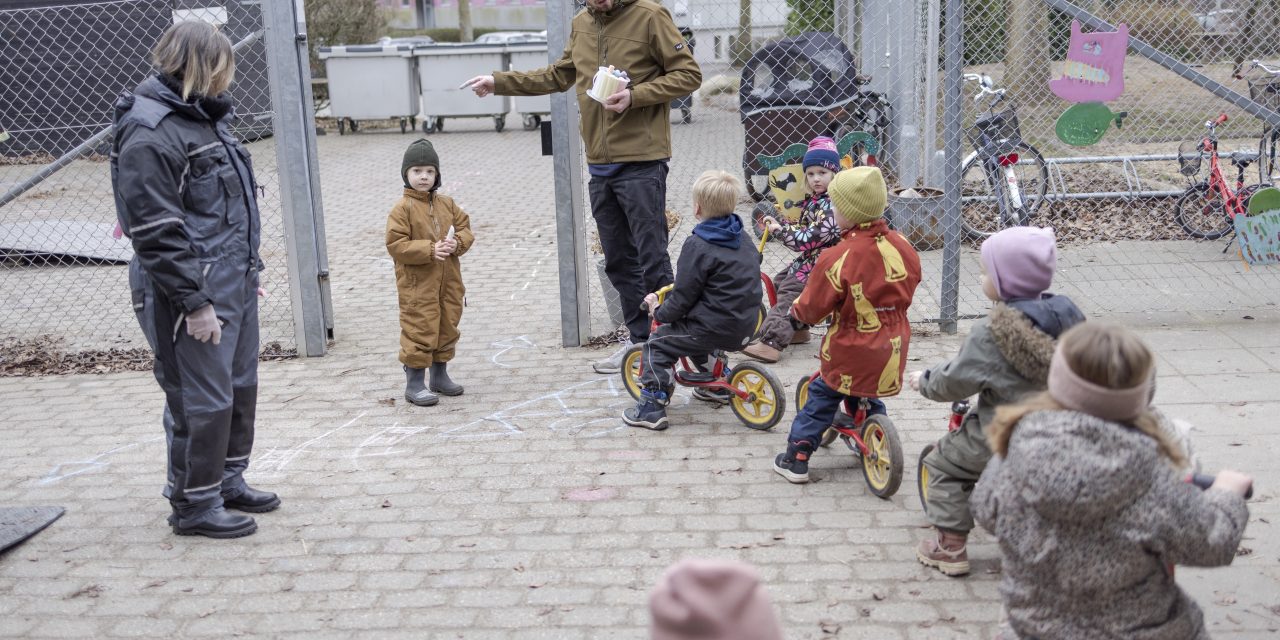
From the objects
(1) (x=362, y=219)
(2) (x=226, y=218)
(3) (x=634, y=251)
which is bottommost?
(1) (x=362, y=219)

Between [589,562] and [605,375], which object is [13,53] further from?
[589,562]

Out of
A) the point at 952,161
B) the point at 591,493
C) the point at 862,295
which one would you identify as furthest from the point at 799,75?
the point at 591,493

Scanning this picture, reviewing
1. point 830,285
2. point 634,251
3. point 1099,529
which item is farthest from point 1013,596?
point 634,251

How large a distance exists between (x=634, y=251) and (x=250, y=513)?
8.33 feet

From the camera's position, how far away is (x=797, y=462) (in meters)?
4.91

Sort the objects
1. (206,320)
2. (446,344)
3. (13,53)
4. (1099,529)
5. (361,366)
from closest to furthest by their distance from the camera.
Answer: (1099,529)
(206,320)
(446,344)
(361,366)
(13,53)

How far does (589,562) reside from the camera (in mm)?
4293

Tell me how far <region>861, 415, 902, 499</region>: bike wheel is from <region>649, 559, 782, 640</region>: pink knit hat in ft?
9.60

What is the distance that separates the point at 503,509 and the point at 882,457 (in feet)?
5.02

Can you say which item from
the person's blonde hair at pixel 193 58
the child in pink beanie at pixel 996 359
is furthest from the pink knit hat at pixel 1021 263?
the person's blonde hair at pixel 193 58

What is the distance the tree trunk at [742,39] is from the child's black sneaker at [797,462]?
5403 millimetres

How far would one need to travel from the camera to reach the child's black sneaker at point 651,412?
5.65 m

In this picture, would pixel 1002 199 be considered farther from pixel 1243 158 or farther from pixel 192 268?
pixel 192 268

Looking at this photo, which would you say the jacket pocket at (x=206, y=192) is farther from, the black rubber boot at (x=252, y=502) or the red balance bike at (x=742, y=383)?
the red balance bike at (x=742, y=383)
